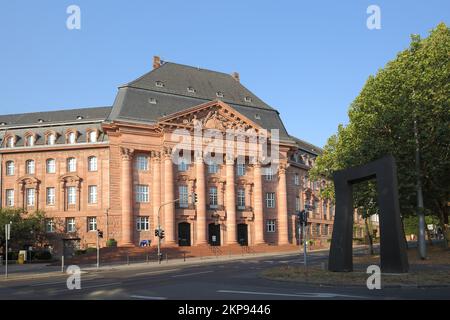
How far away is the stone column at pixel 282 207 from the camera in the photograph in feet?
257

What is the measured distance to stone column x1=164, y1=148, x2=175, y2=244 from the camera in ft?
225

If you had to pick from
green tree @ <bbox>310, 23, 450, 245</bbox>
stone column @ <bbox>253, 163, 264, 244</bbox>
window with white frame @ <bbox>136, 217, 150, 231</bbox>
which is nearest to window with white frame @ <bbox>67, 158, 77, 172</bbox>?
window with white frame @ <bbox>136, 217, 150, 231</bbox>

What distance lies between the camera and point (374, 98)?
4175cm

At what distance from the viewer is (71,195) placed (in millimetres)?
72938

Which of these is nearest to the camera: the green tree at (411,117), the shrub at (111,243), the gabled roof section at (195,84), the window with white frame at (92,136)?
the green tree at (411,117)

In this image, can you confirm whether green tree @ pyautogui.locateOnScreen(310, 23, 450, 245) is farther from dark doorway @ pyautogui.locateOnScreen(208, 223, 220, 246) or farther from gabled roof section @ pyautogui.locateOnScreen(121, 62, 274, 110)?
gabled roof section @ pyautogui.locateOnScreen(121, 62, 274, 110)

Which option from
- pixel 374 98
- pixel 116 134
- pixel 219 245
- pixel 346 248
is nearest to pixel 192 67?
pixel 116 134

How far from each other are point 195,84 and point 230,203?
1898cm

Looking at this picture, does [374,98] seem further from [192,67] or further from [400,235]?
[192,67]

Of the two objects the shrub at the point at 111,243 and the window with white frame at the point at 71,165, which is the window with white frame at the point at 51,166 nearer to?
the window with white frame at the point at 71,165

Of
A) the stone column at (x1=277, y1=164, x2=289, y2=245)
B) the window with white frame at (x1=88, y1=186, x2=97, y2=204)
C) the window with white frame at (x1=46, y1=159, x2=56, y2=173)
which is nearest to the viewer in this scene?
the window with white frame at (x1=88, y1=186, x2=97, y2=204)

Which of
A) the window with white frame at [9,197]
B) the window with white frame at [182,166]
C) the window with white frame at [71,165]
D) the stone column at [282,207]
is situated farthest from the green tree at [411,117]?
the window with white frame at [9,197]

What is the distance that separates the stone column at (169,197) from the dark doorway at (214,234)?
21.3ft

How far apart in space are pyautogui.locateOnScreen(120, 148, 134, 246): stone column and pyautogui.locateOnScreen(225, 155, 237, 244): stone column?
13.1 meters
